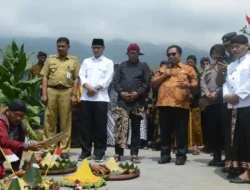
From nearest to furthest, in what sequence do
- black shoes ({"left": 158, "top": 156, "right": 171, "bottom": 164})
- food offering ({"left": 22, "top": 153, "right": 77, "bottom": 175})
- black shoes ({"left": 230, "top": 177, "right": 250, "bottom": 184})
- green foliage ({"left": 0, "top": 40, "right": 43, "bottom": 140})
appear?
black shoes ({"left": 230, "top": 177, "right": 250, "bottom": 184})
food offering ({"left": 22, "top": 153, "right": 77, "bottom": 175})
black shoes ({"left": 158, "top": 156, "right": 171, "bottom": 164})
green foliage ({"left": 0, "top": 40, "right": 43, "bottom": 140})

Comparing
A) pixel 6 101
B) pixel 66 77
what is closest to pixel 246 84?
pixel 66 77

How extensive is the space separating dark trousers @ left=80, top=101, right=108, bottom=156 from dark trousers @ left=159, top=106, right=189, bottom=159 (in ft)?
2.95

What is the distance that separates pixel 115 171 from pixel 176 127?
1.52 metres

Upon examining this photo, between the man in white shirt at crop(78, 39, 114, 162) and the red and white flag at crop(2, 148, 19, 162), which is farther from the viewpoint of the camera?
the man in white shirt at crop(78, 39, 114, 162)

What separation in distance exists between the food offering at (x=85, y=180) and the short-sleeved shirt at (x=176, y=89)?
1855 mm

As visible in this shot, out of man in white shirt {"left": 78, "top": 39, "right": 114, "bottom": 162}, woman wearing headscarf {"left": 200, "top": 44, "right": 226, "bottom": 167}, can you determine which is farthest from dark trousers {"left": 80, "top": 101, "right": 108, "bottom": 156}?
woman wearing headscarf {"left": 200, "top": 44, "right": 226, "bottom": 167}

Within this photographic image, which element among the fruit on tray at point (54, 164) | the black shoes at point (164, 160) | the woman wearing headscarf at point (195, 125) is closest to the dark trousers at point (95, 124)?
the black shoes at point (164, 160)

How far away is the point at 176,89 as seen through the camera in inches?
247

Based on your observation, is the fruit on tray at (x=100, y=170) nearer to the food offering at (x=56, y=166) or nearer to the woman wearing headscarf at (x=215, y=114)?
the food offering at (x=56, y=166)

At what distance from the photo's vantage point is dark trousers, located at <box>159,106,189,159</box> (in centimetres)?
636

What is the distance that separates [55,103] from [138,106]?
54.8 inches

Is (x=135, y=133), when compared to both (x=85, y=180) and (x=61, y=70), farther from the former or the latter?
(x=85, y=180)

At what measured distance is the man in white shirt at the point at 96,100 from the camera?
664 cm

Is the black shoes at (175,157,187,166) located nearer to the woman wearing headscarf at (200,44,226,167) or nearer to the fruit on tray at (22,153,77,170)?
the woman wearing headscarf at (200,44,226,167)
